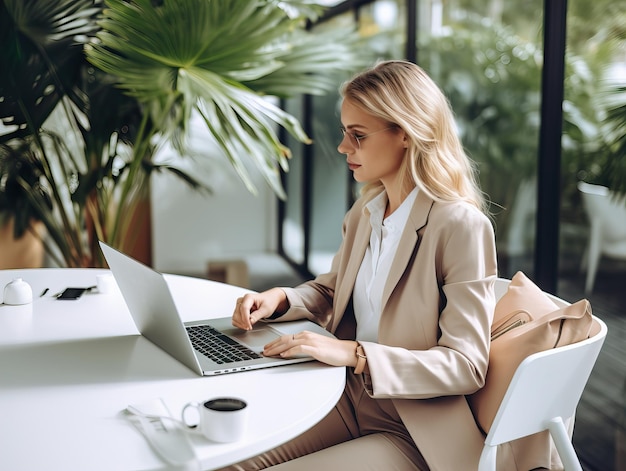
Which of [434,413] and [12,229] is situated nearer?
[434,413]

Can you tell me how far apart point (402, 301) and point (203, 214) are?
4241 millimetres

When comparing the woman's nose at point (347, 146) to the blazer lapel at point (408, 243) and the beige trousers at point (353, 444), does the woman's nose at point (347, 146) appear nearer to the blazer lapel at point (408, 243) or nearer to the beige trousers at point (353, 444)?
the blazer lapel at point (408, 243)

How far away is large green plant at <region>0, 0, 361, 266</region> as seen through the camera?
8.12ft

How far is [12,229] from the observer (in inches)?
154

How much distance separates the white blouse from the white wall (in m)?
3.75

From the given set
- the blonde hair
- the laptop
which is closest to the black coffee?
the laptop

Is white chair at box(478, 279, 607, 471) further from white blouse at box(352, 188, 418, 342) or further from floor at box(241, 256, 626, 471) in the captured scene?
floor at box(241, 256, 626, 471)

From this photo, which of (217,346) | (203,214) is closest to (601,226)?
(217,346)

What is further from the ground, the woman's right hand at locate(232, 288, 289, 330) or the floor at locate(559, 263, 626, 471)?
the woman's right hand at locate(232, 288, 289, 330)

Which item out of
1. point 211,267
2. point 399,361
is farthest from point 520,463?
point 211,267

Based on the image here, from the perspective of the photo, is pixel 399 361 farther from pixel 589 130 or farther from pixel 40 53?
pixel 40 53

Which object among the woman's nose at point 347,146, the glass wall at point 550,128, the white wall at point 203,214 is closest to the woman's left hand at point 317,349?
the woman's nose at point 347,146

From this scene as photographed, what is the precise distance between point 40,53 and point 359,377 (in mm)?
1916

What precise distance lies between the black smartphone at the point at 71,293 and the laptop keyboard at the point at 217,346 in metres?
0.41
